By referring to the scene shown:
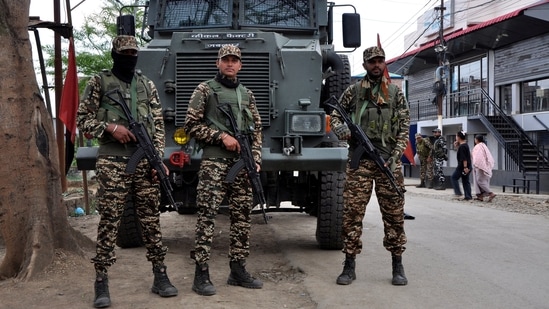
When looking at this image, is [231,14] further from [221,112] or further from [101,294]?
[101,294]

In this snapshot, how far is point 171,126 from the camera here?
642 centimetres

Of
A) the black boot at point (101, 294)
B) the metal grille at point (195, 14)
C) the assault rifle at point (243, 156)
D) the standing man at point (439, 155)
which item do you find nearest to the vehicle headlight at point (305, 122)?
the assault rifle at point (243, 156)

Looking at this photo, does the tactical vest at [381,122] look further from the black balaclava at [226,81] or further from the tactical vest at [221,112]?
the black balaclava at [226,81]

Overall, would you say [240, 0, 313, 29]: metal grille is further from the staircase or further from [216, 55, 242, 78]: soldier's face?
the staircase

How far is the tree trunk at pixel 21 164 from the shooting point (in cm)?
509

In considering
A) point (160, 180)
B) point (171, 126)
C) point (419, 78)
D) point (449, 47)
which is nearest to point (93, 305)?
point (160, 180)

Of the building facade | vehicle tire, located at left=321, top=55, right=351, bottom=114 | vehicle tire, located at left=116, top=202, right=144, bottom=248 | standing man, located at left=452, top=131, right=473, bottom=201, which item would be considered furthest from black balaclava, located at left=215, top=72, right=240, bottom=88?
the building facade

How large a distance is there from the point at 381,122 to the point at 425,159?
15.0m

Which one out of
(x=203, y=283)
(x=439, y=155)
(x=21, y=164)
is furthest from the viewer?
(x=439, y=155)

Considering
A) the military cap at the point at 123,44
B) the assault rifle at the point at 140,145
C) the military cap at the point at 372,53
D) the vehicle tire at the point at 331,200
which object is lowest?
the vehicle tire at the point at 331,200

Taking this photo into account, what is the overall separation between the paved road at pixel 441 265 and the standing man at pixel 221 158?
28.9 inches

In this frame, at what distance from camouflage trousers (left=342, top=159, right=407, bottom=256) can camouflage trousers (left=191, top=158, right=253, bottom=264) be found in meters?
0.88

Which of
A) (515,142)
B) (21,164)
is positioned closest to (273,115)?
(21,164)

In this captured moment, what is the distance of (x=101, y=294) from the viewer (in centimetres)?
457
